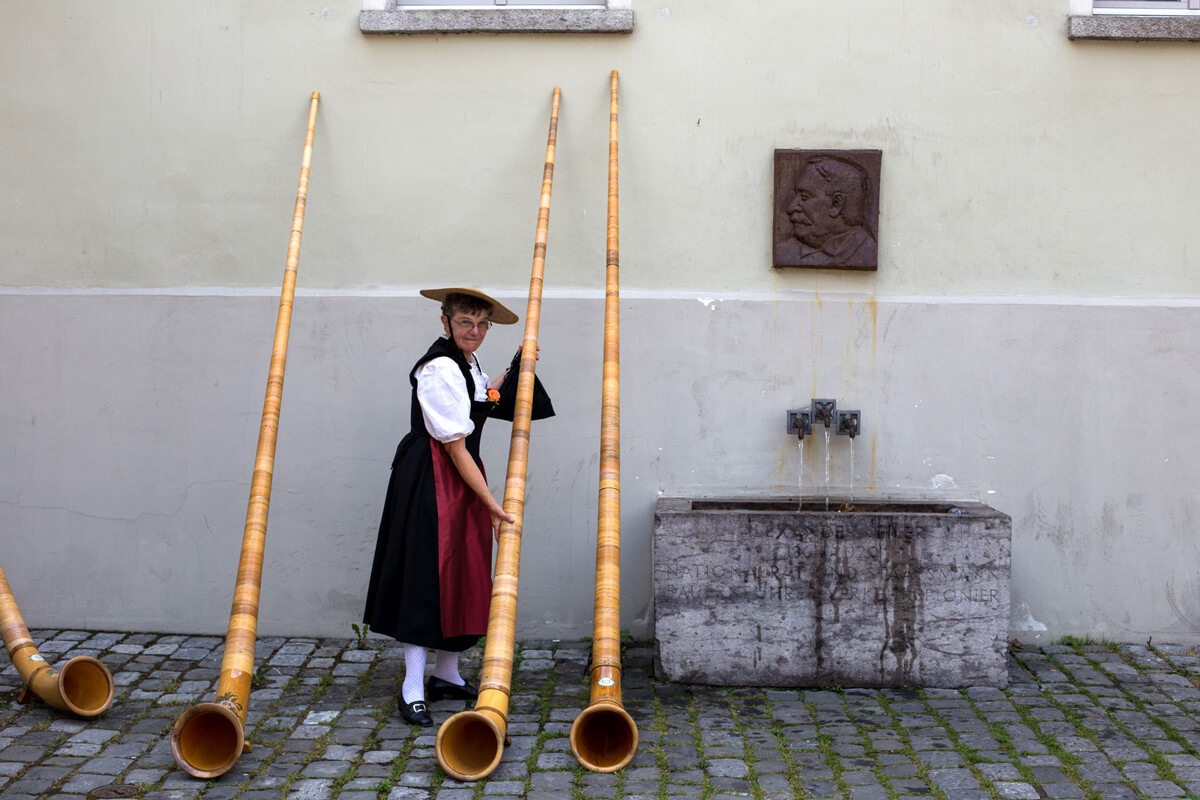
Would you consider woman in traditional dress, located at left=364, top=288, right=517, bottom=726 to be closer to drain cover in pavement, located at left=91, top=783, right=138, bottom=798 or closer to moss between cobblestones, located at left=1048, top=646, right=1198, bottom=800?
drain cover in pavement, located at left=91, top=783, right=138, bottom=798

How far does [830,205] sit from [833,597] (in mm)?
1822

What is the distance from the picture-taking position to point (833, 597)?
14.9 feet

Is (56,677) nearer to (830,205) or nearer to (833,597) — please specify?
(833,597)

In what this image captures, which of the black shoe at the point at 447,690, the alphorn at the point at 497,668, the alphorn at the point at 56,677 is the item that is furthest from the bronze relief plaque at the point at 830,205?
the alphorn at the point at 56,677

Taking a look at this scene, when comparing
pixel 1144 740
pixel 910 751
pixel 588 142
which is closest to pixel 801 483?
pixel 910 751

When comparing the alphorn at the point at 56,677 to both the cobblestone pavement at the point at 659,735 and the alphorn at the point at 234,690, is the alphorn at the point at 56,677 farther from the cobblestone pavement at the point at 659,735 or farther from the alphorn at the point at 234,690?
the alphorn at the point at 234,690

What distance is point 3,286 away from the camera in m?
5.33

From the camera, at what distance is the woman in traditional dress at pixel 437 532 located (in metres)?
4.11

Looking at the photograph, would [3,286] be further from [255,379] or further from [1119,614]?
[1119,614]

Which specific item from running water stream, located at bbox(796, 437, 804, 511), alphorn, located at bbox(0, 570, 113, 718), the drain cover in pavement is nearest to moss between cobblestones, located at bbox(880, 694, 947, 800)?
running water stream, located at bbox(796, 437, 804, 511)

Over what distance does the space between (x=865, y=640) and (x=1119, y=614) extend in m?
1.51

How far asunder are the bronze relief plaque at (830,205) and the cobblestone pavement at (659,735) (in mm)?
1976

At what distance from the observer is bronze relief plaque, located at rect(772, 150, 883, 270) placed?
5090 mm

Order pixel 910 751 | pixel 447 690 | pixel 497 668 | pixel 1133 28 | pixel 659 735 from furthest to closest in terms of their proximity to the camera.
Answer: pixel 1133 28
pixel 447 690
pixel 659 735
pixel 910 751
pixel 497 668
